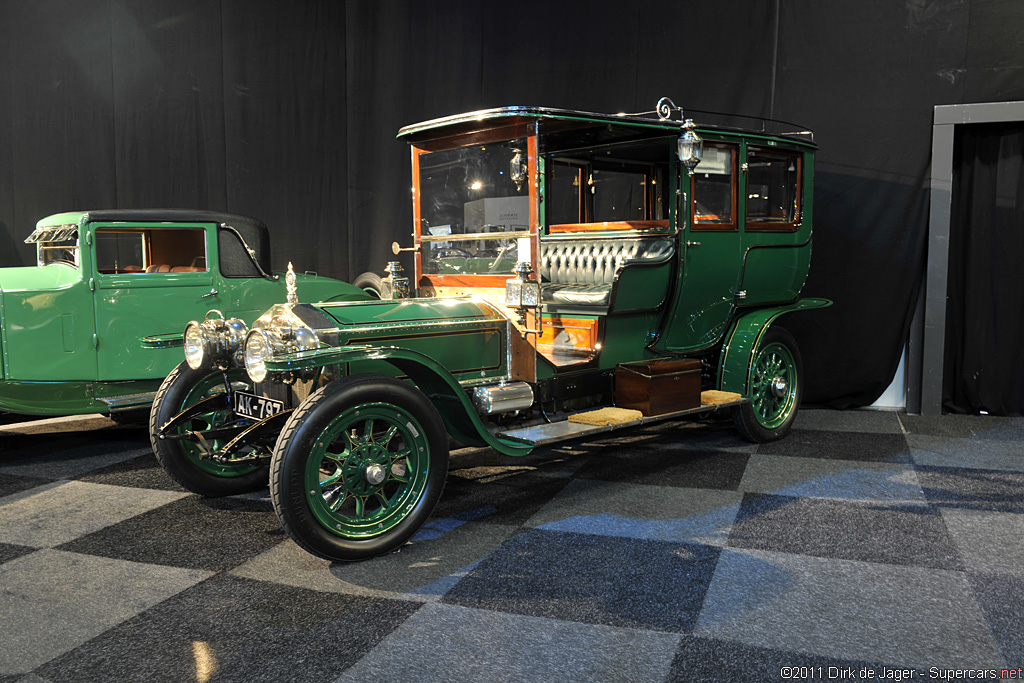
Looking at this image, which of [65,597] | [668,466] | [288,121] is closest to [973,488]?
[668,466]

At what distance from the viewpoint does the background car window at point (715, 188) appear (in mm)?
4676

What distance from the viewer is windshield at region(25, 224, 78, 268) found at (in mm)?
5066

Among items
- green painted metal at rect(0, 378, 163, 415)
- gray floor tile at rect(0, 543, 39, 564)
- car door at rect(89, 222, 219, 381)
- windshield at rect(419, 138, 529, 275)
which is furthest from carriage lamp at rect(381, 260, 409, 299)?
gray floor tile at rect(0, 543, 39, 564)

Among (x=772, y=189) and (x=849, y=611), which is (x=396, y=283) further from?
(x=849, y=611)

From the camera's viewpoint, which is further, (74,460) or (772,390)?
(772,390)

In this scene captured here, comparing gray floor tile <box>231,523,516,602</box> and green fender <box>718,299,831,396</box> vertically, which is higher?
green fender <box>718,299,831,396</box>

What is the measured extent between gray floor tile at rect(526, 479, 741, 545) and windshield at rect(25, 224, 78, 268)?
3508 mm

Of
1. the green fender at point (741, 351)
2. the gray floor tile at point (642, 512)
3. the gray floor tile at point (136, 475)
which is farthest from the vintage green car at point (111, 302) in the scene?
the green fender at point (741, 351)

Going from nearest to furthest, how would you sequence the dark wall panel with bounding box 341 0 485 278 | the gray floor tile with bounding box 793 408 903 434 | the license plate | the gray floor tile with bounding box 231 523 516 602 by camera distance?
the gray floor tile with bounding box 231 523 516 602
the license plate
the gray floor tile with bounding box 793 408 903 434
the dark wall panel with bounding box 341 0 485 278

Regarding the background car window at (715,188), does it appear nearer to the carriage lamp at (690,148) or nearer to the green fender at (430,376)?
the carriage lamp at (690,148)

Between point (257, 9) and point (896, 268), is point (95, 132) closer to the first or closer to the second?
point (257, 9)

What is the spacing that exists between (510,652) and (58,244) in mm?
4522

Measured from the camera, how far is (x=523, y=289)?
3.91m

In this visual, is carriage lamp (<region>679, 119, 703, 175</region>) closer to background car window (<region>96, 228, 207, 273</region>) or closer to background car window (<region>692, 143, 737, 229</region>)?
background car window (<region>692, 143, 737, 229</region>)
